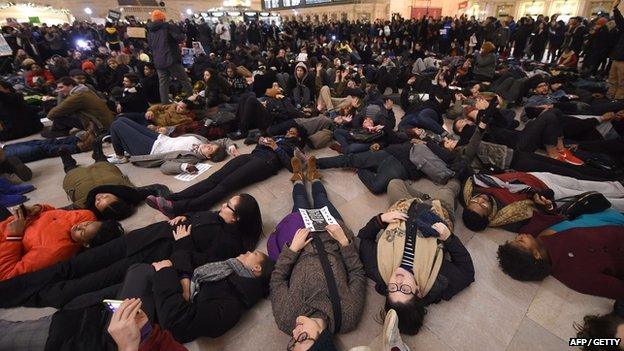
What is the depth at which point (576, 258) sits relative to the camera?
2.12 meters

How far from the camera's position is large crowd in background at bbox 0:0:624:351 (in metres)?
1.74

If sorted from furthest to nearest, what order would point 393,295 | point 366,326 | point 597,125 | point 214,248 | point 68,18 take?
1. point 68,18
2. point 597,125
3. point 214,248
4. point 366,326
5. point 393,295

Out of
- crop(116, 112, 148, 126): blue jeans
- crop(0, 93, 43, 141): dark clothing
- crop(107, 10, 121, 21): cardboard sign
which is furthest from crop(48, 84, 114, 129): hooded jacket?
crop(107, 10, 121, 21): cardboard sign

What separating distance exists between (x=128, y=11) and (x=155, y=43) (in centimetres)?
2797

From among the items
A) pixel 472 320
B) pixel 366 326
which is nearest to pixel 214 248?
pixel 366 326

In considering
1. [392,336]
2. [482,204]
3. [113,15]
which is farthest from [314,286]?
[113,15]

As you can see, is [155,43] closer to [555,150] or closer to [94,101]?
[94,101]

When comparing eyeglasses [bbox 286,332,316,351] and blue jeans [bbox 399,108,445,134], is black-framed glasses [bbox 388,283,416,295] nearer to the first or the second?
eyeglasses [bbox 286,332,316,351]

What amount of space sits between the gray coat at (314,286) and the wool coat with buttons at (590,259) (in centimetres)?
164

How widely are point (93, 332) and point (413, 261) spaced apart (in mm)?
2056

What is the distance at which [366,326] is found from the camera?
194 cm

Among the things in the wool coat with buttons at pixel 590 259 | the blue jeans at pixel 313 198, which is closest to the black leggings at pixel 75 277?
the blue jeans at pixel 313 198

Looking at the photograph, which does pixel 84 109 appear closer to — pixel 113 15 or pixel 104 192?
pixel 104 192

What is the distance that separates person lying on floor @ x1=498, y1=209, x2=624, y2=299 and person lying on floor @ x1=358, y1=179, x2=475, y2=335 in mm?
392
